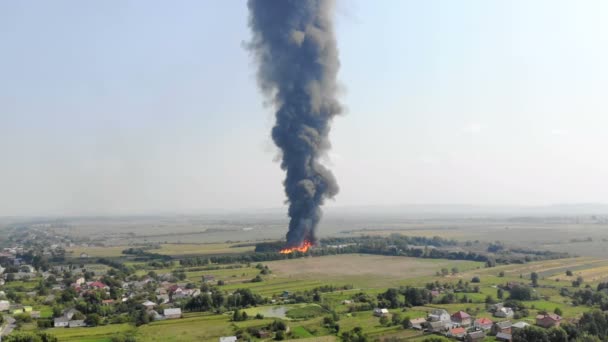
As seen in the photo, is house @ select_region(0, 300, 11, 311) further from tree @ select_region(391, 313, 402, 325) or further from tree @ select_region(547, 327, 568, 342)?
tree @ select_region(547, 327, 568, 342)

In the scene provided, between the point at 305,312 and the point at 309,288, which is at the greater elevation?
the point at 309,288

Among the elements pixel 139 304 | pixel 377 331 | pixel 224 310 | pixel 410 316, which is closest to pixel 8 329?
pixel 139 304

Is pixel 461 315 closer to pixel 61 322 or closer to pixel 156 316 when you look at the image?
pixel 156 316

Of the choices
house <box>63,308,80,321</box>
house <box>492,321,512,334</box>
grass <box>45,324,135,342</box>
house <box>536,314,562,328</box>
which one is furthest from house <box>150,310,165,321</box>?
house <box>536,314,562,328</box>

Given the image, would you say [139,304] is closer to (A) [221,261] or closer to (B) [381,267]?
(A) [221,261]

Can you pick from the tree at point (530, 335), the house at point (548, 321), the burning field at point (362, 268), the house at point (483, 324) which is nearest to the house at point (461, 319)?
the house at point (483, 324)

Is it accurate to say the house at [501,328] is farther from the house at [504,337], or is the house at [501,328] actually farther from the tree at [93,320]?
the tree at [93,320]

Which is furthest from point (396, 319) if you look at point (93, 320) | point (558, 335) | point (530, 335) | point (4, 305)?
point (4, 305)
